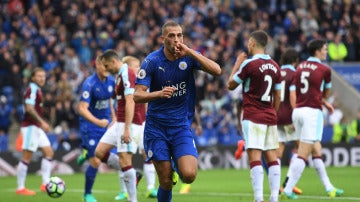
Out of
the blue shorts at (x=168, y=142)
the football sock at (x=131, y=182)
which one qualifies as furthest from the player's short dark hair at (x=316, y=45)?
the blue shorts at (x=168, y=142)

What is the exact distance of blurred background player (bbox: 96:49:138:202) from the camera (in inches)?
517

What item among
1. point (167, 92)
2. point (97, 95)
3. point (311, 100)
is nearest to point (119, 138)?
point (97, 95)

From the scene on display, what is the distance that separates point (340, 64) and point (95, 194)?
51.6 ft

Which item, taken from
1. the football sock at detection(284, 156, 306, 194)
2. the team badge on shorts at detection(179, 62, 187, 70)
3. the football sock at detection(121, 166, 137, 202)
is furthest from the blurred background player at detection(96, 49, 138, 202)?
the football sock at detection(284, 156, 306, 194)

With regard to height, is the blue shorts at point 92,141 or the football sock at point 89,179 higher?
the blue shorts at point 92,141

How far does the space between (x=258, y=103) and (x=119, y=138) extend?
2.52m

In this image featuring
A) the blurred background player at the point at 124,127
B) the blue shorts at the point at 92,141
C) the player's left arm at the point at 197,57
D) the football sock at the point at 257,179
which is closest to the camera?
the player's left arm at the point at 197,57

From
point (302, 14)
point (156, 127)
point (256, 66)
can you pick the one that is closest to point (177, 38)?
point (156, 127)

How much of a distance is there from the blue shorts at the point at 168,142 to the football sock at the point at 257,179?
1767 millimetres

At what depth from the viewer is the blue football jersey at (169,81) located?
10.5m

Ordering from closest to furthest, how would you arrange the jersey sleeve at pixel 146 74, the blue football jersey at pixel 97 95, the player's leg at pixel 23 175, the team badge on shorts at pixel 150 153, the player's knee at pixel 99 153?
the jersey sleeve at pixel 146 74 < the team badge on shorts at pixel 150 153 < the player's knee at pixel 99 153 < the blue football jersey at pixel 97 95 < the player's leg at pixel 23 175

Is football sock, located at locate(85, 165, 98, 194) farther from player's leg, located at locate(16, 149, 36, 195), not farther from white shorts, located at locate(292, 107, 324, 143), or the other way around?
white shorts, located at locate(292, 107, 324, 143)

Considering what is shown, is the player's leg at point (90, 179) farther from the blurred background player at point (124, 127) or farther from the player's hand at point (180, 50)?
the player's hand at point (180, 50)

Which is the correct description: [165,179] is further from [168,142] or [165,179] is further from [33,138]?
[33,138]
